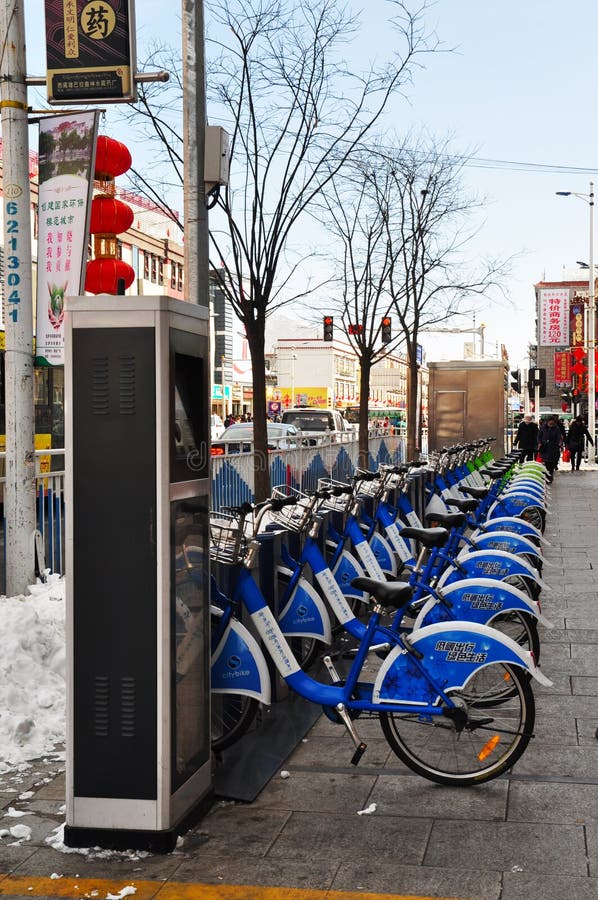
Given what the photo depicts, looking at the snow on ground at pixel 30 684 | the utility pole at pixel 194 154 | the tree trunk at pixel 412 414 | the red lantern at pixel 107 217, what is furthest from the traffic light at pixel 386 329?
the snow on ground at pixel 30 684

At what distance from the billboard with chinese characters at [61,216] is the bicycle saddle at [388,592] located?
3.83 meters

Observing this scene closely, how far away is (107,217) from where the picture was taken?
38.1 feet

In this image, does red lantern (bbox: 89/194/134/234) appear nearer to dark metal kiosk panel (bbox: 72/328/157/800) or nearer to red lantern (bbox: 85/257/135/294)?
red lantern (bbox: 85/257/135/294)

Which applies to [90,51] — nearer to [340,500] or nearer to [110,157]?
[110,157]

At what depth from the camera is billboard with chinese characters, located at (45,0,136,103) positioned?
7.60 meters

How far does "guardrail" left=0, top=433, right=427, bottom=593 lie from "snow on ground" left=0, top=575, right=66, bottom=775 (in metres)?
1.52

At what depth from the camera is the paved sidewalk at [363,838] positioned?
3740 mm

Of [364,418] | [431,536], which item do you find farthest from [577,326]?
[431,536]

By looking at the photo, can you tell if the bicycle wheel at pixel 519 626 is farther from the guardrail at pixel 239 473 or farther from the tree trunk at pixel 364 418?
the tree trunk at pixel 364 418

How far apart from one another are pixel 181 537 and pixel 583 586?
6.84 m

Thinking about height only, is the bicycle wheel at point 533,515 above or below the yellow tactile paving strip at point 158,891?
above

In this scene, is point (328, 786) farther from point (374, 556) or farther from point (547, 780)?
point (374, 556)

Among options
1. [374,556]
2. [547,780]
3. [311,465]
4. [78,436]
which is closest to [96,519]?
[78,436]

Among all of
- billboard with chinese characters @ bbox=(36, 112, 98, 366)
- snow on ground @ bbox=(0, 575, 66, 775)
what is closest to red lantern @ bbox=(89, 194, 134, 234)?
billboard with chinese characters @ bbox=(36, 112, 98, 366)
